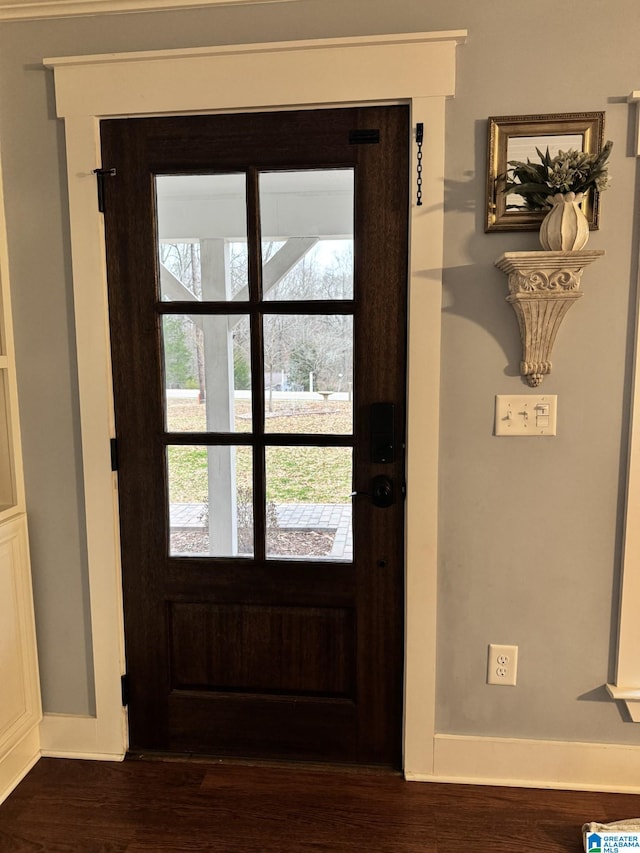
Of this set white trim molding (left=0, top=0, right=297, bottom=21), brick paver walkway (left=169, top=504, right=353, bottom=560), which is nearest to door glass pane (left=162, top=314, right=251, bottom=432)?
brick paver walkway (left=169, top=504, right=353, bottom=560)

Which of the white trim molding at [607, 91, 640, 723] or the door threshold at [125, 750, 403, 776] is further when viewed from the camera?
the door threshold at [125, 750, 403, 776]

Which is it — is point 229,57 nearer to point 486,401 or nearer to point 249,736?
point 486,401

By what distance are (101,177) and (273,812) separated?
6.48ft

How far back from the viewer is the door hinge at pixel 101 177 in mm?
1809

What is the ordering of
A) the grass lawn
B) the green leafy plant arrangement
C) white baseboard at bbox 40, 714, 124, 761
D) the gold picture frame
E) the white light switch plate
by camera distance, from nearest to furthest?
the green leafy plant arrangement → the gold picture frame → the white light switch plate → the grass lawn → white baseboard at bbox 40, 714, 124, 761

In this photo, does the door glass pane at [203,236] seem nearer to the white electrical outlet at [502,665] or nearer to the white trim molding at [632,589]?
the white trim molding at [632,589]

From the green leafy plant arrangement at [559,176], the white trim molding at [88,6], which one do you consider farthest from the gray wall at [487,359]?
the green leafy plant arrangement at [559,176]

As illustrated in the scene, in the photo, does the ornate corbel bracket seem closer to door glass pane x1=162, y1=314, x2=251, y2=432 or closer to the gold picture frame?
the gold picture frame

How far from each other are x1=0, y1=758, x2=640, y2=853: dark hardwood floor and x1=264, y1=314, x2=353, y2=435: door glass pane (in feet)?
3.68

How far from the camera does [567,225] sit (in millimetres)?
1576

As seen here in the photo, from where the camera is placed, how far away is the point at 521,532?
5.98 ft

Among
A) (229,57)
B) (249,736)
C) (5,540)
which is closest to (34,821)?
(249,736)

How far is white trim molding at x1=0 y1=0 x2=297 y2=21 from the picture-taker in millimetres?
1708

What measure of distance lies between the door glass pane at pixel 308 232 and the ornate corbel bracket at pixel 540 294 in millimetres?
468
